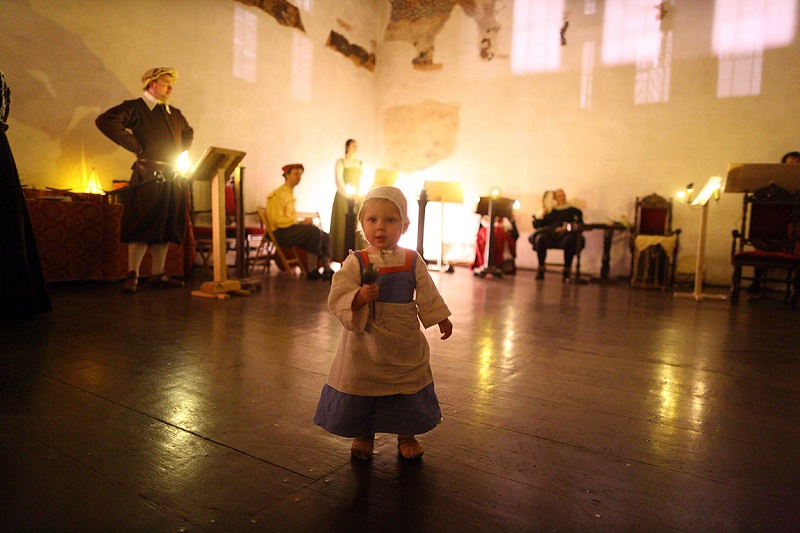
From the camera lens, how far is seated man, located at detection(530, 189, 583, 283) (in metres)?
8.04

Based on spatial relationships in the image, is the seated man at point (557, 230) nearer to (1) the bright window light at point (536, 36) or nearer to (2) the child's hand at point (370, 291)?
(1) the bright window light at point (536, 36)

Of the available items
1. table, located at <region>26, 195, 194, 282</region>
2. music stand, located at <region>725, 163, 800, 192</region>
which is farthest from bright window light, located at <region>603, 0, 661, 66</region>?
table, located at <region>26, 195, 194, 282</region>

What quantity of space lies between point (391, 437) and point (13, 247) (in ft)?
9.47

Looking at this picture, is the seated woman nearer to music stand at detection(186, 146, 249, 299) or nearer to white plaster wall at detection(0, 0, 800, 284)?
white plaster wall at detection(0, 0, 800, 284)

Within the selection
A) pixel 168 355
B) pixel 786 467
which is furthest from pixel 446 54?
pixel 786 467

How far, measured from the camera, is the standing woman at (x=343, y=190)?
7.45 metres

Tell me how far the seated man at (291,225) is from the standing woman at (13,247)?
3370 millimetres

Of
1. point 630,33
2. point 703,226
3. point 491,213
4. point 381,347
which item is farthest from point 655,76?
point 381,347

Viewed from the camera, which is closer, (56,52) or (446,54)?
(56,52)

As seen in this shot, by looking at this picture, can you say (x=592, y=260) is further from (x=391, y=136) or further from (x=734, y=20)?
(x=391, y=136)

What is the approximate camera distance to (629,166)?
28.4 feet

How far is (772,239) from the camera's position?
655cm

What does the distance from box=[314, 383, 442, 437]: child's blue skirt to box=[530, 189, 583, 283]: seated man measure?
6.63 meters

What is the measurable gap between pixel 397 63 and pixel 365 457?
411 inches
